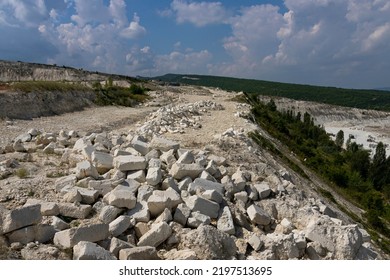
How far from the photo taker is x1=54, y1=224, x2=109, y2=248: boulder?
6891 millimetres

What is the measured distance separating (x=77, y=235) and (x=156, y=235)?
1.56 m

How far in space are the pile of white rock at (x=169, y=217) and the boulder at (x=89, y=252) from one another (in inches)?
0.7

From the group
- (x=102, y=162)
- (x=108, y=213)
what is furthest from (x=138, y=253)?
(x=102, y=162)

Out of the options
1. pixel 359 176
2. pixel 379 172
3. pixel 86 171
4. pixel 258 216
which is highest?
pixel 86 171

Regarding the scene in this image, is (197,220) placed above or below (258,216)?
above

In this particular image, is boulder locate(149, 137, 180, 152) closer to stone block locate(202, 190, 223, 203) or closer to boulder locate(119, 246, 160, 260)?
stone block locate(202, 190, 223, 203)

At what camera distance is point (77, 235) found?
6.93 m

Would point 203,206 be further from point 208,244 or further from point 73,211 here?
point 73,211

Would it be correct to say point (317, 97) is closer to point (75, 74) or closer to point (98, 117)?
point (75, 74)

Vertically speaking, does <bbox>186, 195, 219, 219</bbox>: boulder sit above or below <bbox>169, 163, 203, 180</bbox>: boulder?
below

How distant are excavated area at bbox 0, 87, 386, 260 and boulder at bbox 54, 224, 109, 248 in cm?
2

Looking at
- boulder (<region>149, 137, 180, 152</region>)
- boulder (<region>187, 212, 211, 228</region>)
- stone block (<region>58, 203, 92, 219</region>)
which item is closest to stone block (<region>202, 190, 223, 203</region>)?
boulder (<region>187, 212, 211, 228</region>)

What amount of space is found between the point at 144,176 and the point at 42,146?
5644mm

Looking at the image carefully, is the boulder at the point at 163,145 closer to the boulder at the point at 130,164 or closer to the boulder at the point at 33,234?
the boulder at the point at 130,164
